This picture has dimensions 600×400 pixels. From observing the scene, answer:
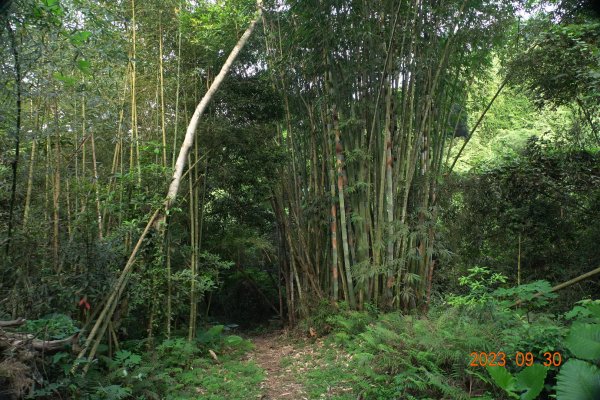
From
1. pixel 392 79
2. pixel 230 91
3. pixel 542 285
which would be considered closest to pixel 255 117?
pixel 230 91

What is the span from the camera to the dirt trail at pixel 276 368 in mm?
3545

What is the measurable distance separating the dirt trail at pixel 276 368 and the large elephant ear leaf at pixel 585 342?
211 cm

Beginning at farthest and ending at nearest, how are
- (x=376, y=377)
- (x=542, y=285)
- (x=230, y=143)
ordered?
(x=230, y=143) < (x=376, y=377) < (x=542, y=285)

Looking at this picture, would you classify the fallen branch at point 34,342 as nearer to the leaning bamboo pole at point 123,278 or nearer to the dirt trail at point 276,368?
the leaning bamboo pole at point 123,278

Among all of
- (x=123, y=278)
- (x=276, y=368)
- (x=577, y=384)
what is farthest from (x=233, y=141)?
(x=577, y=384)

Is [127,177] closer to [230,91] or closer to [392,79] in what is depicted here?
[230,91]

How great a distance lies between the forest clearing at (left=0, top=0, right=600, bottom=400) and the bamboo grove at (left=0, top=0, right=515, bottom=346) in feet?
0.09

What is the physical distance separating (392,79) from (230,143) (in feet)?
7.15

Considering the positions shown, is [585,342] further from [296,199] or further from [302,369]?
[296,199]

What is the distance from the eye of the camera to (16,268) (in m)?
2.97

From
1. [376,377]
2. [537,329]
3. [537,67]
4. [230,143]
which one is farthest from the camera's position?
[230,143]

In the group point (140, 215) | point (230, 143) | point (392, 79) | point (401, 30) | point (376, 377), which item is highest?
point (401, 30)

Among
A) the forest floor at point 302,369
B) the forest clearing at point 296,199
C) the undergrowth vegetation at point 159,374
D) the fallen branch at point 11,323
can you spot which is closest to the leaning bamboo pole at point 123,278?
the forest clearing at point 296,199

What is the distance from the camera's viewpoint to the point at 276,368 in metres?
4.38
